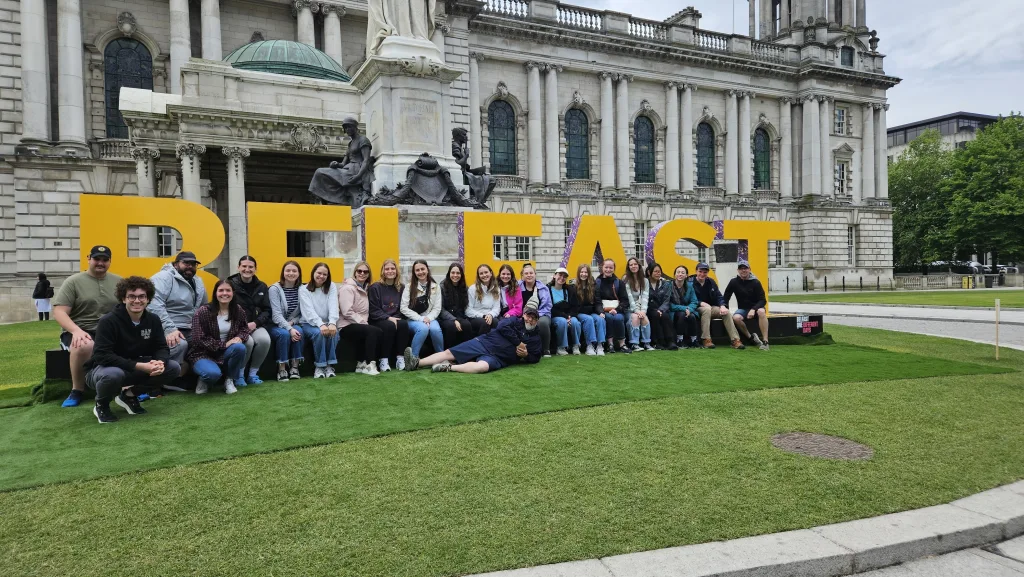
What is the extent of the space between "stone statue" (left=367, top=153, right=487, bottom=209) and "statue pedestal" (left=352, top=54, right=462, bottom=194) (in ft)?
1.24

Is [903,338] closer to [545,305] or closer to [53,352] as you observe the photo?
[545,305]

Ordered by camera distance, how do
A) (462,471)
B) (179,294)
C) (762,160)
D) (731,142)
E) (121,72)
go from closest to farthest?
1. (462,471)
2. (179,294)
3. (121,72)
4. (731,142)
5. (762,160)

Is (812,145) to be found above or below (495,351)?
above

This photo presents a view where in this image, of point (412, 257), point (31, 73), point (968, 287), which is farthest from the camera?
point (968, 287)

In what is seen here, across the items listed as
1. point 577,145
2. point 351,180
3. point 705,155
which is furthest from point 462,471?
point 705,155

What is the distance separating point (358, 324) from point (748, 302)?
758 cm

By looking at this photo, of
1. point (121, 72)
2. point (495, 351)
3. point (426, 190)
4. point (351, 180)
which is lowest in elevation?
point (495, 351)

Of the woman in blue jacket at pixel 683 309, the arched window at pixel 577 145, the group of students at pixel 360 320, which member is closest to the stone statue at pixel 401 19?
the group of students at pixel 360 320

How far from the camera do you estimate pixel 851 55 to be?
172 ft

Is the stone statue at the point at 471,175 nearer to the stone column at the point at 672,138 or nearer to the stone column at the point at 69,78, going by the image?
the stone column at the point at 69,78

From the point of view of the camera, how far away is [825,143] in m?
50.6

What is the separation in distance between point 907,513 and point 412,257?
921 cm

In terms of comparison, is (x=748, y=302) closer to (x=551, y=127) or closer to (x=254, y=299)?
(x=254, y=299)

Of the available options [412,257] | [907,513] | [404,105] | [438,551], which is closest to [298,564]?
[438,551]
